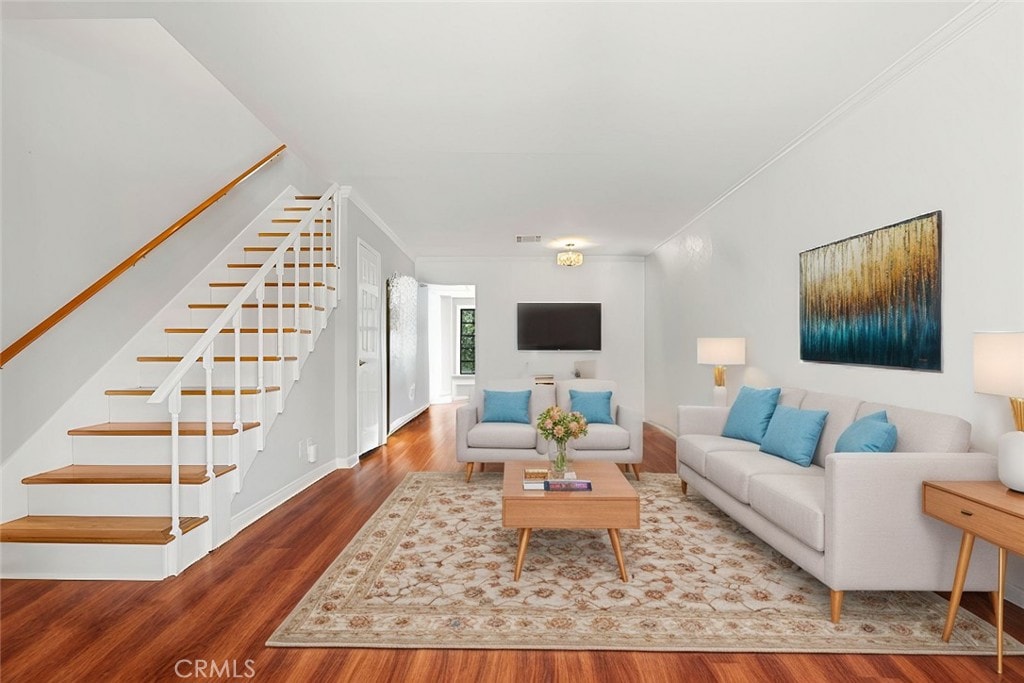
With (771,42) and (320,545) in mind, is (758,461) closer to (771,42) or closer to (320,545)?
(771,42)

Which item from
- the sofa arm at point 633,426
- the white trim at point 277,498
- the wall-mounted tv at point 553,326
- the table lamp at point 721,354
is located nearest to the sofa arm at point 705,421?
the sofa arm at point 633,426

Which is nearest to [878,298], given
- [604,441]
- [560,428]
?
[560,428]

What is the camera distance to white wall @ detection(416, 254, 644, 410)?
8.65m

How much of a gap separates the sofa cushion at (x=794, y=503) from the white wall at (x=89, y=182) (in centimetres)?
415

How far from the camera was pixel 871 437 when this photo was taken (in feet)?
8.77

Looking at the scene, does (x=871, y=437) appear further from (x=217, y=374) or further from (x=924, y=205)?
(x=217, y=374)

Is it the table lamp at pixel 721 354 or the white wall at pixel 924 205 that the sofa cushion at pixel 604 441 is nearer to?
the table lamp at pixel 721 354

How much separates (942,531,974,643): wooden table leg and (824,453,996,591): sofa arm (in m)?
0.12

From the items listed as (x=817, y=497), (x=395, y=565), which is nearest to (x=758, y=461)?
→ (x=817, y=497)

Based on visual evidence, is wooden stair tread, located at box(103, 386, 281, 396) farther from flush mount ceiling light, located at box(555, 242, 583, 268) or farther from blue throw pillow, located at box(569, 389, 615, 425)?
flush mount ceiling light, located at box(555, 242, 583, 268)

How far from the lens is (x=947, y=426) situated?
251 centimetres

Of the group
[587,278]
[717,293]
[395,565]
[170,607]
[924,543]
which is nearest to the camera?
[924,543]

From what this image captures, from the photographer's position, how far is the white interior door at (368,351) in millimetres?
5650

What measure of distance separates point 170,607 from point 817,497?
3.08m
